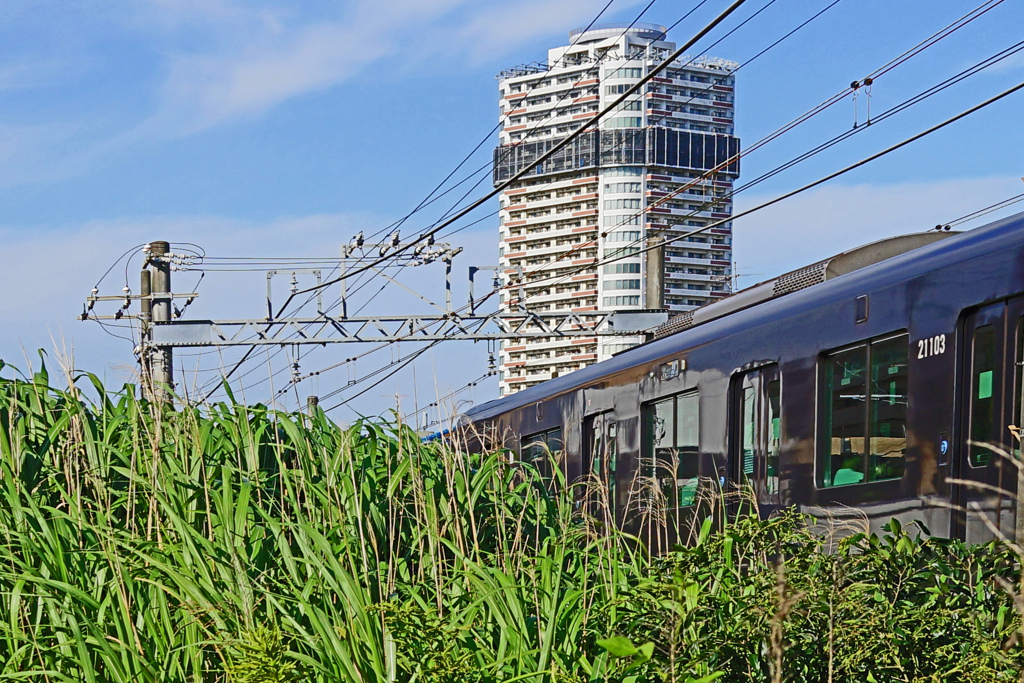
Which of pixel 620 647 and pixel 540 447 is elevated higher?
pixel 540 447

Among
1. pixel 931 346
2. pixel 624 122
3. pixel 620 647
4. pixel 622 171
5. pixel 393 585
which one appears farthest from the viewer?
pixel 624 122

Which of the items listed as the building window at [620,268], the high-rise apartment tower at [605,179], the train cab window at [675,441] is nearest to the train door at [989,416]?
the train cab window at [675,441]

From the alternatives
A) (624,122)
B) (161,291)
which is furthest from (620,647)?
(624,122)

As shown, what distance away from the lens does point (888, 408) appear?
23.3 ft

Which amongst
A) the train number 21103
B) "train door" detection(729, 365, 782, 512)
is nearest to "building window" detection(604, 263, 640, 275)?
"train door" detection(729, 365, 782, 512)

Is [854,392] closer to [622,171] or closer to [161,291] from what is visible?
[161,291]

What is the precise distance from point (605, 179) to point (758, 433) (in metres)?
127

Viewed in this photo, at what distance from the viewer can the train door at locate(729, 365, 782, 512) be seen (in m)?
8.41

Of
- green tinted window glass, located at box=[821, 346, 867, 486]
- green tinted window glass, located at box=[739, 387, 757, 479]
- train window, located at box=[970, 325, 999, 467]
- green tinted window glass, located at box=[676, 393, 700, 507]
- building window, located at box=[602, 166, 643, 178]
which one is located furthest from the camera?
building window, located at box=[602, 166, 643, 178]

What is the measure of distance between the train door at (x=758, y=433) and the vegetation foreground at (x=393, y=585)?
3.41m

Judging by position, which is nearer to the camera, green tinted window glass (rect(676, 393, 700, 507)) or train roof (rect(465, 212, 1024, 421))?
train roof (rect(465, 212, 1024, 421))

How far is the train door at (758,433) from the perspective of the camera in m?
8.41

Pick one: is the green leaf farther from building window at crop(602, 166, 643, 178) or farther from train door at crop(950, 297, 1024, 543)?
building window at crop(602, 166, 643, 178)

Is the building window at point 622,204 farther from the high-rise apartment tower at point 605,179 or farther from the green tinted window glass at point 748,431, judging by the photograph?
the green tinted window glass at point 748,431
